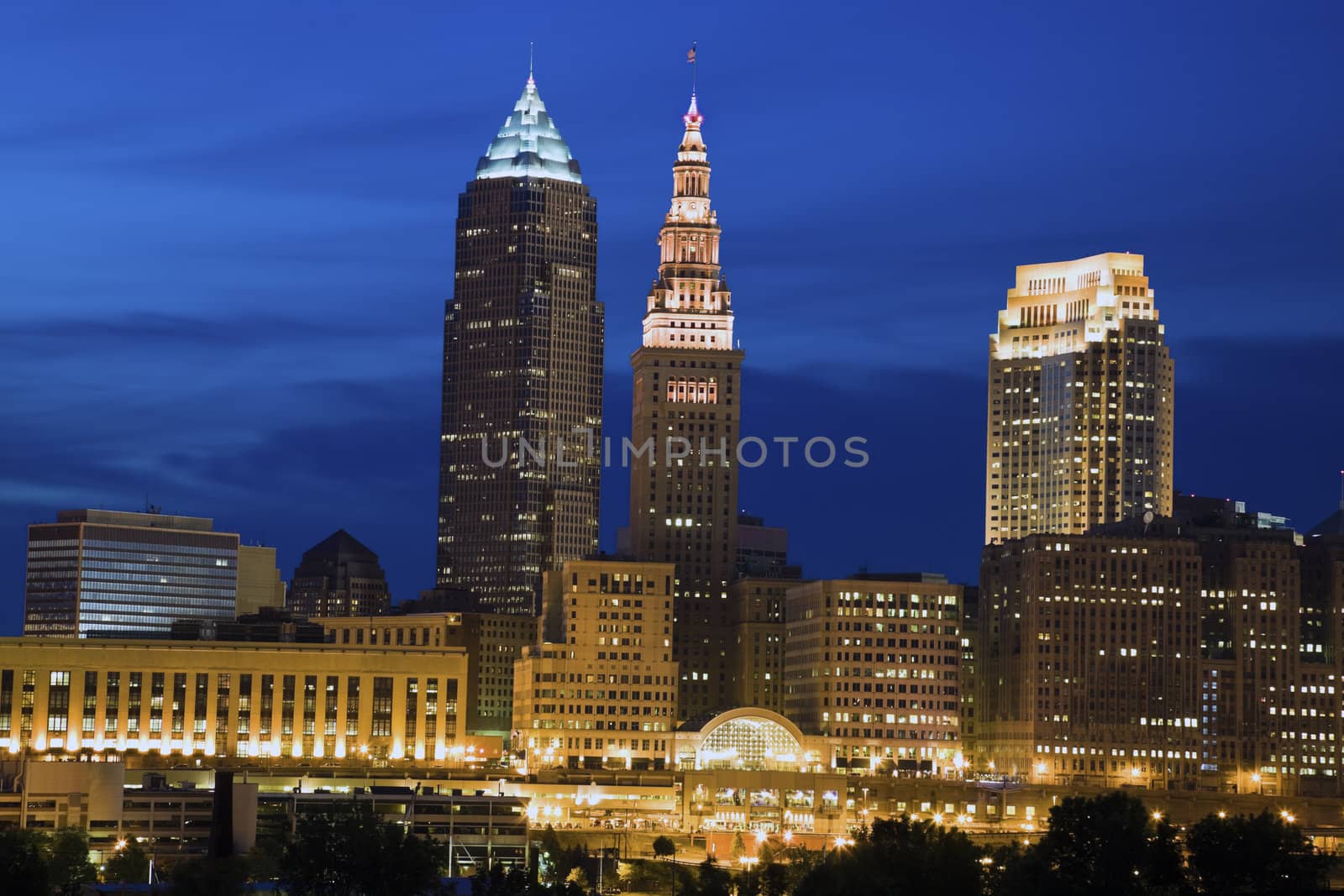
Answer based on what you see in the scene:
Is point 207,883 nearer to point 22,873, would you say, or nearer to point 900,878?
point 22,873

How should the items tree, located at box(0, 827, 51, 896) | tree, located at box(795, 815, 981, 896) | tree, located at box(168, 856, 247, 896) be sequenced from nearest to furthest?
tree, located at box(0, 827, 51, 896), tree, located at box(168, 856, 247, 896), tree, located at box(795, 815, 981, 896)

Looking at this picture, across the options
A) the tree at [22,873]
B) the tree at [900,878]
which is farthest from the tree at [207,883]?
the tree at [900,878]

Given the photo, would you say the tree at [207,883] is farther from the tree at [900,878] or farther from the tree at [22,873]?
the tree at [900,878]

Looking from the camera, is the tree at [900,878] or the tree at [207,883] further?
the tree at [900,878]

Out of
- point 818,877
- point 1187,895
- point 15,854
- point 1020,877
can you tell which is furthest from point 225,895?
point 1187,895

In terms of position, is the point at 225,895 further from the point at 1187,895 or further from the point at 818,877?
the point at 1187,895

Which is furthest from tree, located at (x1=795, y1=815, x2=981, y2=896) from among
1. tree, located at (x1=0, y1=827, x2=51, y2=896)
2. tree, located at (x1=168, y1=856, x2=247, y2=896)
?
tree, located at (x1=0, y1=827, x2=51, y2=896)

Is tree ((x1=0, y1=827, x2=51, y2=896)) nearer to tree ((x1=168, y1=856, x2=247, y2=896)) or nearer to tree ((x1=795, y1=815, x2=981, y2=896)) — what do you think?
tree ((x1=168, y1=856, x2=247, y2=896))

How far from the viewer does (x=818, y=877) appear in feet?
649

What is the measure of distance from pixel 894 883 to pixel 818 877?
20.0 feet

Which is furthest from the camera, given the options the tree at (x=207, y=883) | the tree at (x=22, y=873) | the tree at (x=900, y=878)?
the tree at (x=900, y=878)

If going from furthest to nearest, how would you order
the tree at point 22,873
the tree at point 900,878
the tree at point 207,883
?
the tree at point 900,878 < the tree at point 207,883 < the tree at point 22,873

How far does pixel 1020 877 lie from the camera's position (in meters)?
196

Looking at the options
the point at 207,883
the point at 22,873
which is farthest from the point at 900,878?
the point at 22,873
